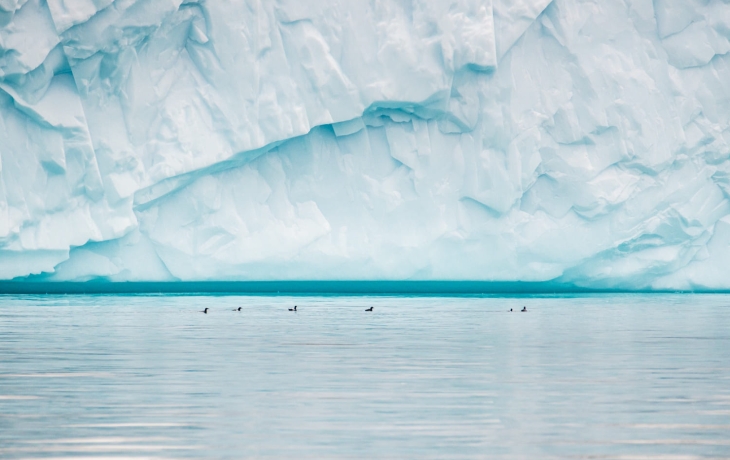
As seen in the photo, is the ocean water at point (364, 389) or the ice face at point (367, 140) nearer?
the ocean water at point (364, 389)

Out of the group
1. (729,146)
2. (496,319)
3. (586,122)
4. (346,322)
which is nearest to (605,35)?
(586,122)

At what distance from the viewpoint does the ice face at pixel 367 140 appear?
1980cm

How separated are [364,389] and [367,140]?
565 inches

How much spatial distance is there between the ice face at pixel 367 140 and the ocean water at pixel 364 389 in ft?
17.6

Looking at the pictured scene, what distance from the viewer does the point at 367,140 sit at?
21844 mm

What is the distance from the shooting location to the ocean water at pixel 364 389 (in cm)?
562

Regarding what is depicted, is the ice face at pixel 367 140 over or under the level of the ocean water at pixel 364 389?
Result: over

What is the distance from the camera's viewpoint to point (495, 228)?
885 inches

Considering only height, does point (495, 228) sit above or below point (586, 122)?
below

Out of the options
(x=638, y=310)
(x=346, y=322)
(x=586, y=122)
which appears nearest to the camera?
(x=346, y=322)

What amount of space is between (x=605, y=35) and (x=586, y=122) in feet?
6.19

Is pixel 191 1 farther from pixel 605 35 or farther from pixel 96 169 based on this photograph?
pixel 605 35

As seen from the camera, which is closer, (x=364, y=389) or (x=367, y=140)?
(x=364, y=389)

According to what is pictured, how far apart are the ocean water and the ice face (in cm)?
536
